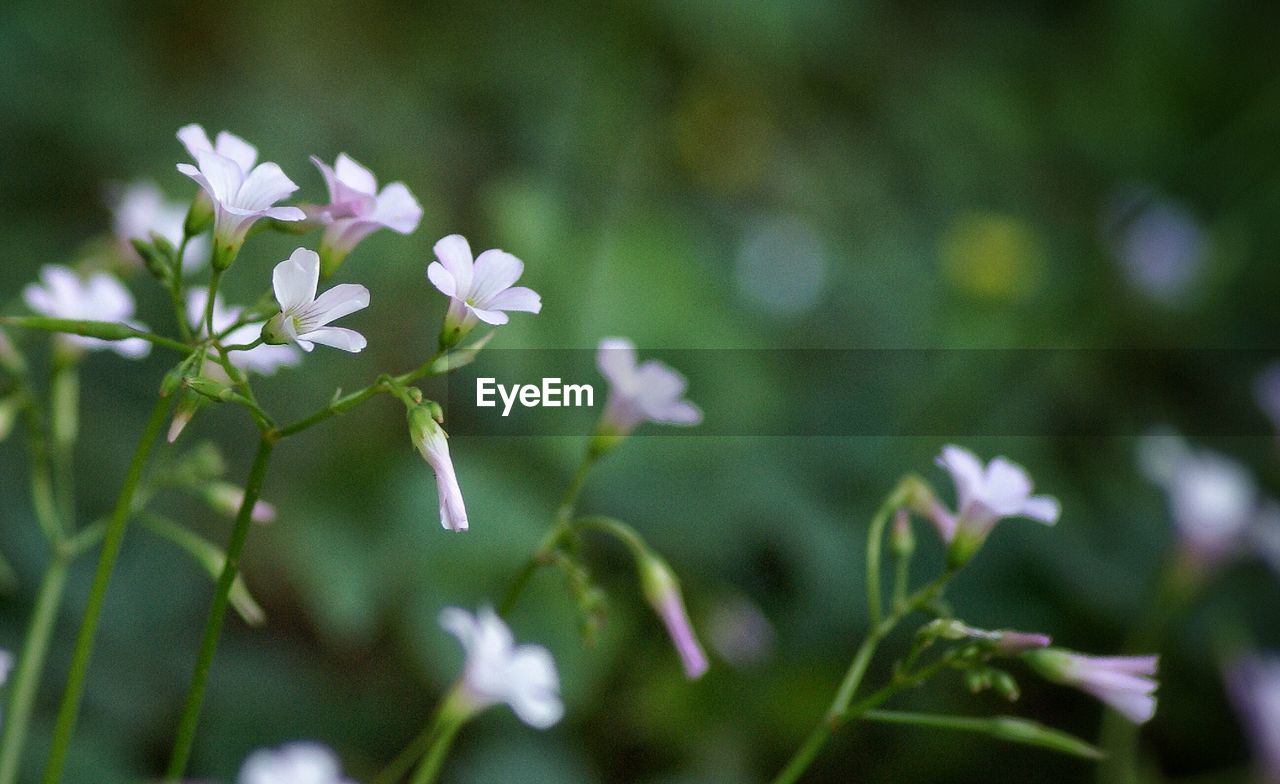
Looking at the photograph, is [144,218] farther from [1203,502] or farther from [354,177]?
[1203,502]

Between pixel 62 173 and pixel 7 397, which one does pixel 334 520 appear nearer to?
pixel 7 397

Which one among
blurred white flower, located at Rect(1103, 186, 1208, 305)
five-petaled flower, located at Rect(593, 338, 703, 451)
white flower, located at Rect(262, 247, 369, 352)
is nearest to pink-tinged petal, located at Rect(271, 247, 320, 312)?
white flower, located at Rect(262, 247, 369, 352)

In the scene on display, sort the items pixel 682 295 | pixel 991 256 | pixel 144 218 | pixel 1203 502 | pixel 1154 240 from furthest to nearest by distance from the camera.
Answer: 1. pixel 1154 240
2. pixel 991 256
3. pixel 682 295
4. pixel 1203 502
5. pixel 144 218

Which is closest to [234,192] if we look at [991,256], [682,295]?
[682,295]

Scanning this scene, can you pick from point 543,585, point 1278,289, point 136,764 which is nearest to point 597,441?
point 543,585

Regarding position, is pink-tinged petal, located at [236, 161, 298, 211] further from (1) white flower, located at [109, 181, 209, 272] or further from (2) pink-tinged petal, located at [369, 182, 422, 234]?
(1) white flower, located at [109, 181, 209, 272]

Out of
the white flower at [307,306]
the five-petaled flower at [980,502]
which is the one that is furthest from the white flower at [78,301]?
the five-petaled flower at [980,502]
